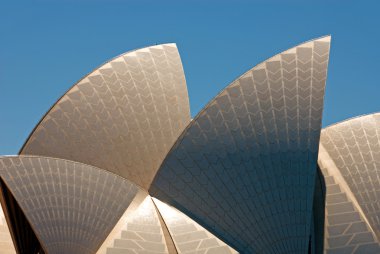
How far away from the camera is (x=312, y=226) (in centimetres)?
→ 1967

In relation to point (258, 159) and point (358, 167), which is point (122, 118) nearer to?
point (258, 159)

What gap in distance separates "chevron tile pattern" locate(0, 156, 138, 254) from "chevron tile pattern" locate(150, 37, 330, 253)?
1.96 m

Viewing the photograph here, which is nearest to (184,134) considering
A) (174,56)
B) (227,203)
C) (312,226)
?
(227,203)

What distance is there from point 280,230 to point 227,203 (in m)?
2.14

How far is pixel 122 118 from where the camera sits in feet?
87.2

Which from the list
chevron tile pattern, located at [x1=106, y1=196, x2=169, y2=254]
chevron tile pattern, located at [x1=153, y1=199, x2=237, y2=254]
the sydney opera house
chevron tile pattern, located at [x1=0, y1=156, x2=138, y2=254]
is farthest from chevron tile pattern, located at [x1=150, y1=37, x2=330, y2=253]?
chevron tile pattern, located at [x1=0, y1=156, x2=138, y2=254]

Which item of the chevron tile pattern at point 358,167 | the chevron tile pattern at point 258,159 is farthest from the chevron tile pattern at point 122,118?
the chevron tile pattern at point 358,167

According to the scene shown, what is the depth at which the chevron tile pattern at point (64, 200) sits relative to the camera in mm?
18062

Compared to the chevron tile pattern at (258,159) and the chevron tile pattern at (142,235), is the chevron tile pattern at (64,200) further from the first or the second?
the chevron tile pattern at (258,159)

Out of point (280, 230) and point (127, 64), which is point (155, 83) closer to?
point (127, 64)

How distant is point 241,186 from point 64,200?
6.46 meters

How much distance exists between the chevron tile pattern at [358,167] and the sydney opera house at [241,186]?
0.04 meters

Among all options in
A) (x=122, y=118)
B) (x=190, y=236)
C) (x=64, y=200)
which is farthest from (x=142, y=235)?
(x=122, y=118)

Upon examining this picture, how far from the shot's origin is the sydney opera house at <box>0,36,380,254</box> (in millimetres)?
18406
